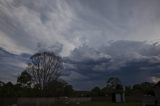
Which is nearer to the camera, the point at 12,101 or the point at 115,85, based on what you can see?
the point at 12,101

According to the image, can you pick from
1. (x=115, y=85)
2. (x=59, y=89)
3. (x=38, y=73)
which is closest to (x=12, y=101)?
(x=38, y=73)

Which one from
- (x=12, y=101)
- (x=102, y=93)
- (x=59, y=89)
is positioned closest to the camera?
(x=12, y=101)

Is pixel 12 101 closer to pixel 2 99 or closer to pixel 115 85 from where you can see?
pixel 2 99

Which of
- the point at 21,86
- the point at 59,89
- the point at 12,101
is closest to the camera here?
the point at 12,101

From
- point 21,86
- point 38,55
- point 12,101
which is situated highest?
point 38,55

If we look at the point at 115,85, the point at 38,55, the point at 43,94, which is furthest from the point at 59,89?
the point at 115,85

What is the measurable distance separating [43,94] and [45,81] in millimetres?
3331

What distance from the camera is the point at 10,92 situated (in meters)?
60.0

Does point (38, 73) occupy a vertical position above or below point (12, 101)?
above

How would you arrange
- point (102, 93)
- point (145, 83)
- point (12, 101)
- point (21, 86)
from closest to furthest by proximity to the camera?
point (12, 101) < point (21, 86) < point (102, 93) < point (145, 83)

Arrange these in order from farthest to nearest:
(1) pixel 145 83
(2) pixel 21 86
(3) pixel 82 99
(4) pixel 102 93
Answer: (1) pixel 145 83, (4) pixel 102 93, (2) pixel 21 86, (3) pixel 82 99

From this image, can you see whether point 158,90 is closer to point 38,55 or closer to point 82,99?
point 82,99

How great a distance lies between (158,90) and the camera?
124 feet

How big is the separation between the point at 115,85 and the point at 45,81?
4866 cm
